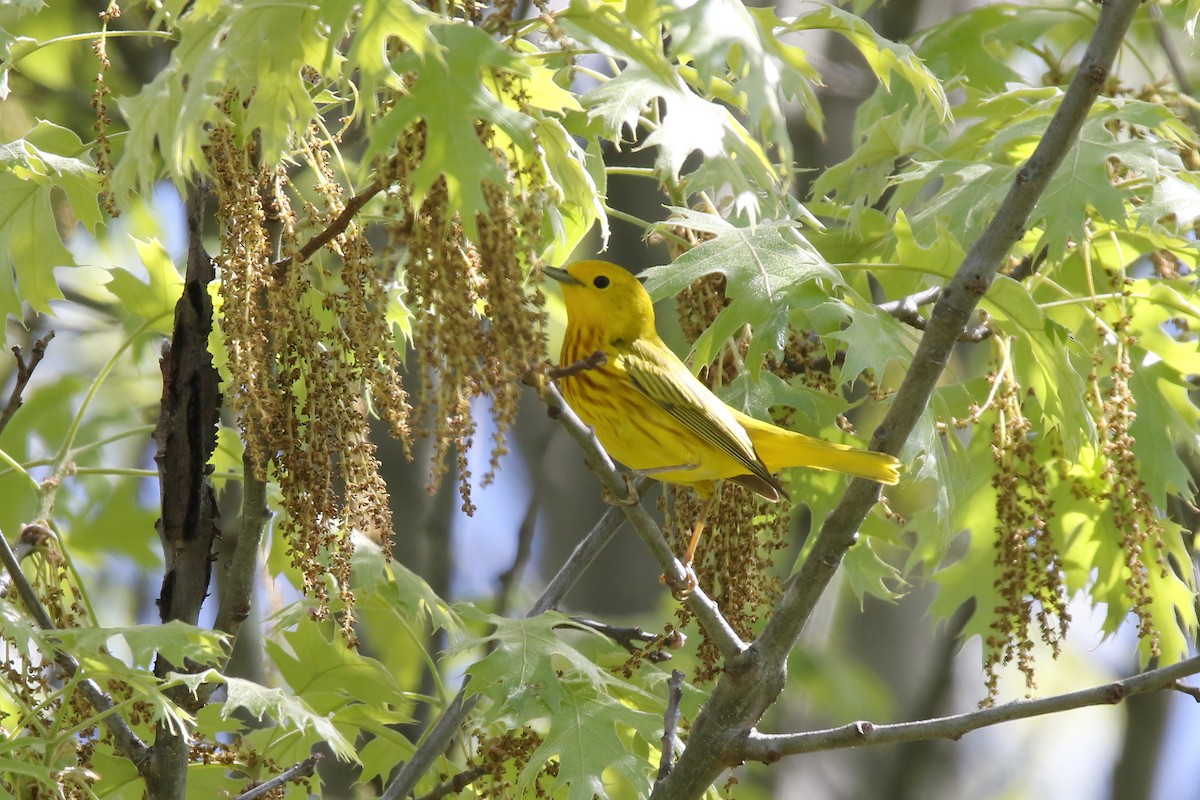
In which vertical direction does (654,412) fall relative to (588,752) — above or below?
above

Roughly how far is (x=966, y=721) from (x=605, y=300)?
1.48 metres

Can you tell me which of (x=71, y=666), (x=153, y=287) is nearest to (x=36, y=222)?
(x=153, y=287)

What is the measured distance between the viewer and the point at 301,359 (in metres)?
2.57

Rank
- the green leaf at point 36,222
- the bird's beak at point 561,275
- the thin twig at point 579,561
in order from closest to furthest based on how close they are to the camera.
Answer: the bird's beak at point 561,275
the green leaf at point 36,222
the thin twig at point 579,561

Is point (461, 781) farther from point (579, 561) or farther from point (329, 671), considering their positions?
point (579, 561)

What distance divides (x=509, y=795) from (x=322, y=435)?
1.32 meters

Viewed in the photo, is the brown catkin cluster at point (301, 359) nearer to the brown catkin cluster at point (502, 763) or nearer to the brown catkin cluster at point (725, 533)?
the brown catkin cluster at point (502, 763)

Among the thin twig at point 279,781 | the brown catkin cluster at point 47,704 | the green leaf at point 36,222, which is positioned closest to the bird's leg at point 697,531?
the thin twig at point 279,781

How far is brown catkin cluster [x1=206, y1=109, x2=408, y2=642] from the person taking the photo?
91.6 inches

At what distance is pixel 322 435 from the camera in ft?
8.26

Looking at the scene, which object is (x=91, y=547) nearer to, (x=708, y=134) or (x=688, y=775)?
(x=688, y=775)

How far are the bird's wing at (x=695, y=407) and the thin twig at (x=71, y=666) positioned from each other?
4.93 ft

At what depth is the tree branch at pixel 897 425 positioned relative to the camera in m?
2.57

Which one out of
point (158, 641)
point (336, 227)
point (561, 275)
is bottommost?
point (158, 641)
